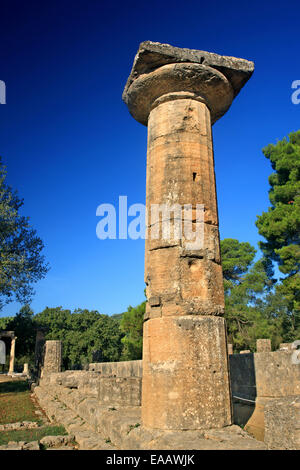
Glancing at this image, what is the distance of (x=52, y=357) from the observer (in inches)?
710

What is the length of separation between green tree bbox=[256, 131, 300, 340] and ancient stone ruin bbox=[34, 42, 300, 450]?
9.11 metres

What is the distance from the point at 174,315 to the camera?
5.07 m

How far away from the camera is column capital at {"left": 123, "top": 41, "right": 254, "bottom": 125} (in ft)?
19.4

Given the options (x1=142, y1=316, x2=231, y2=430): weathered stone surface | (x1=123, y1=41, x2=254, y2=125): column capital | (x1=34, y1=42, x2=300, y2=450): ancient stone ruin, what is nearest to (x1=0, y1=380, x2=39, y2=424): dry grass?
(x1=34, y1=42, x2=300, y2=450): ancient stone ruin

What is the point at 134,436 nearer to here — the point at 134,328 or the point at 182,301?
the point at 182,301

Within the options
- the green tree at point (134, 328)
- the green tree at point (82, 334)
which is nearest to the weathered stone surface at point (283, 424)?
the green tree at point (134, 328)

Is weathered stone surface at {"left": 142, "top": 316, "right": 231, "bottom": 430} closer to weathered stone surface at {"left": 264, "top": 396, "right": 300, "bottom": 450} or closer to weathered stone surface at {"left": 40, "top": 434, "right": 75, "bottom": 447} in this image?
weathered stone surface at {"left": 264, "top": 396, "right": 300, "bottom": 450}

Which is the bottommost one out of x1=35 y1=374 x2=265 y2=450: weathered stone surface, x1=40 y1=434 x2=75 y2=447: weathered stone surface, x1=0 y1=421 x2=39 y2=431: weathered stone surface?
x1=0 y1=421 x2=39 y2=431: weathered stone surface

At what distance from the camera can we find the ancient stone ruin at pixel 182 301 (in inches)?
178

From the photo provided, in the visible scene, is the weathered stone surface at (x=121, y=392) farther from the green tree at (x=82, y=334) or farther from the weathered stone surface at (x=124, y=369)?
the green tree at (x=82, y=334)

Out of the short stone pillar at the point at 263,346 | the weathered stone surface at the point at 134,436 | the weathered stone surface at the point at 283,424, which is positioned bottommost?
the weathered stone surface at the point at 134,436

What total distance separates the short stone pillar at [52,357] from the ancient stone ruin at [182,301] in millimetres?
10996
